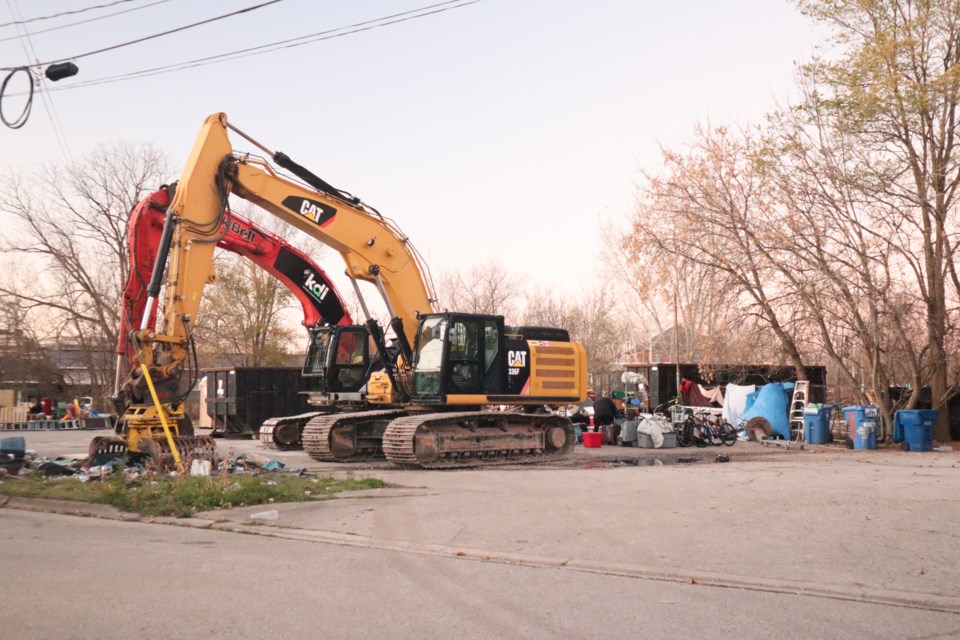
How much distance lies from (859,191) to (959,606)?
745 inches

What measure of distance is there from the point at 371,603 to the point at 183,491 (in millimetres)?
5997

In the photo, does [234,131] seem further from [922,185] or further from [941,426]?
[941,426]

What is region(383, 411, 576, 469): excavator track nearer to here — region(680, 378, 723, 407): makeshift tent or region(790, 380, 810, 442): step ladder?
region(790, 380, 810, 442): step ladder

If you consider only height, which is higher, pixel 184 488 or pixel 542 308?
pixel 542 308

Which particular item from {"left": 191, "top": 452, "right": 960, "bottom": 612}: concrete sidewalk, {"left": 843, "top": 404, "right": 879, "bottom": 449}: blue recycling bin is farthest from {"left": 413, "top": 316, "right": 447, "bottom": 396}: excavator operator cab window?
{"left": 843, "top": 404, "right": 879, "bottom": 449}: blue recycling bin

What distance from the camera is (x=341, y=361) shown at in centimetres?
2030

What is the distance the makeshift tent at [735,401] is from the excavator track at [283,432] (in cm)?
1480

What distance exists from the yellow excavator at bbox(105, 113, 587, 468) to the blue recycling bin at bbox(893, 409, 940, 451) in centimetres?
934

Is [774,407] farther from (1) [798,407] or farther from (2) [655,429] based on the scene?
(2) [655,429]

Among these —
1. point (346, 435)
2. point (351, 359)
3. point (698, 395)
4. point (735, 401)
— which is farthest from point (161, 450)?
point (698, 395)

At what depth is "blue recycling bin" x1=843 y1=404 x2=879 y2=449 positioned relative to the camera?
2327cm

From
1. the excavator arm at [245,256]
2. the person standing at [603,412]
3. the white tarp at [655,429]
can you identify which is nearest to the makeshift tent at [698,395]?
the person standing at [603,412]

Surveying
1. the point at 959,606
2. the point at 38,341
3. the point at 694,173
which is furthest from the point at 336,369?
the point at 38,341

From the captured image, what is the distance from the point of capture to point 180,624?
18.1ft
